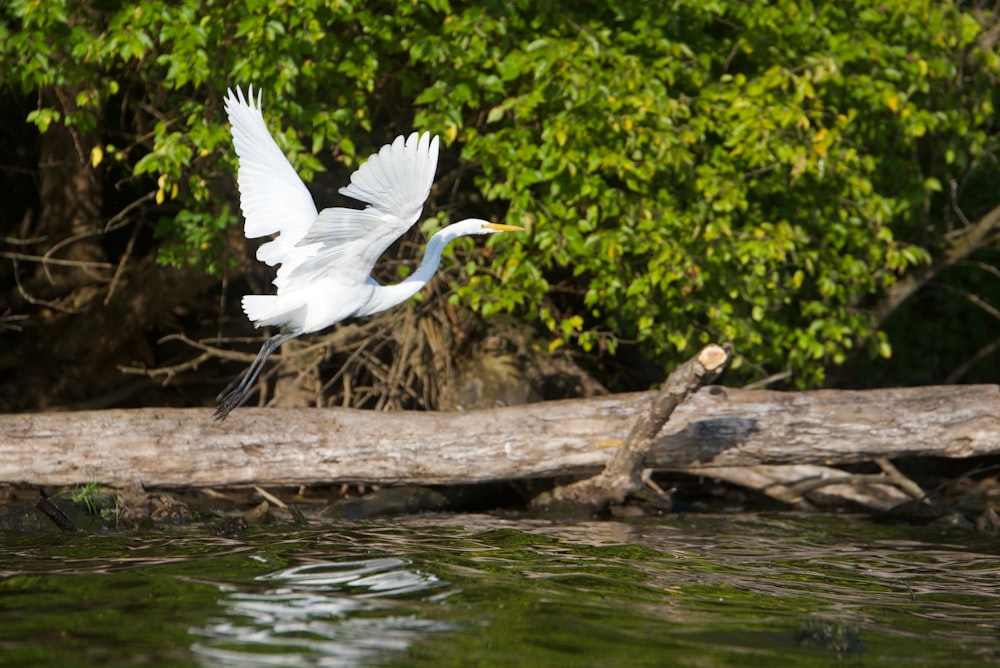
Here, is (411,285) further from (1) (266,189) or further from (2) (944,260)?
(2) (944,260)

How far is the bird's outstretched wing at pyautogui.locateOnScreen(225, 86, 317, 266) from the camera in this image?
6.40m

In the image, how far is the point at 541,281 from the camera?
25.1ft

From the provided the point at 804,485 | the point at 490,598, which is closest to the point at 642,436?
the point at 804,485

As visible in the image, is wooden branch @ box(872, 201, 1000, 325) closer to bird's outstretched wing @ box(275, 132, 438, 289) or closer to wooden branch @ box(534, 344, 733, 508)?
wooden branch @ box(534, 344, 733, 508)

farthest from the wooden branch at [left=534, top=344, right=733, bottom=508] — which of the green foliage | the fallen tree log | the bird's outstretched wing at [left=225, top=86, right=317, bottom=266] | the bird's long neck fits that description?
the bird's outstretched wing at [left=225, top=86, right=317, bottom=266]

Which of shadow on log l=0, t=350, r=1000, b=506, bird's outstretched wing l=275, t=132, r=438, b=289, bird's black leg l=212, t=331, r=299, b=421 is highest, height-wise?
bird's outstretched wing l=275, t=132, r=438, b=289

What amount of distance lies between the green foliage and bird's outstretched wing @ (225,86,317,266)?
54 centimetres

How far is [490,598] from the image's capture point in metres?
4.89

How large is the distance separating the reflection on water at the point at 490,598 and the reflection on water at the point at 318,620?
0.01 metres

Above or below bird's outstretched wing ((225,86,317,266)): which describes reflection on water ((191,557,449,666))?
below

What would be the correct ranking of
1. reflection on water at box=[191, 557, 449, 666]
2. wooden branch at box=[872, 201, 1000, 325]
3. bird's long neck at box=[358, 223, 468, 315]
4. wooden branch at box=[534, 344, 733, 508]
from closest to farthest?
reflection on water at box=[191, 557, 449, 666], bird's long neck at box=[358, 223, 468, 315], wooden branch at box=[534, 344, 733, 508], wooden branch at box=[872, 201, 1000, 325]

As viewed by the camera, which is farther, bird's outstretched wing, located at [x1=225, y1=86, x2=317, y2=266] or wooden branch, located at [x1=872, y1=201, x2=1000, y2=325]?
wooden branch, located at [x1=872, y1=201, x2=1000, y2=325]

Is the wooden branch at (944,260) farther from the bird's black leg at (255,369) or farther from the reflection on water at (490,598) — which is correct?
the bird's black leg at (255,369)

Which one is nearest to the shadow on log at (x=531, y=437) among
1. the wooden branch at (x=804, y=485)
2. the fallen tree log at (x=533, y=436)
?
the fallen tree log at (x=533, y=436)
